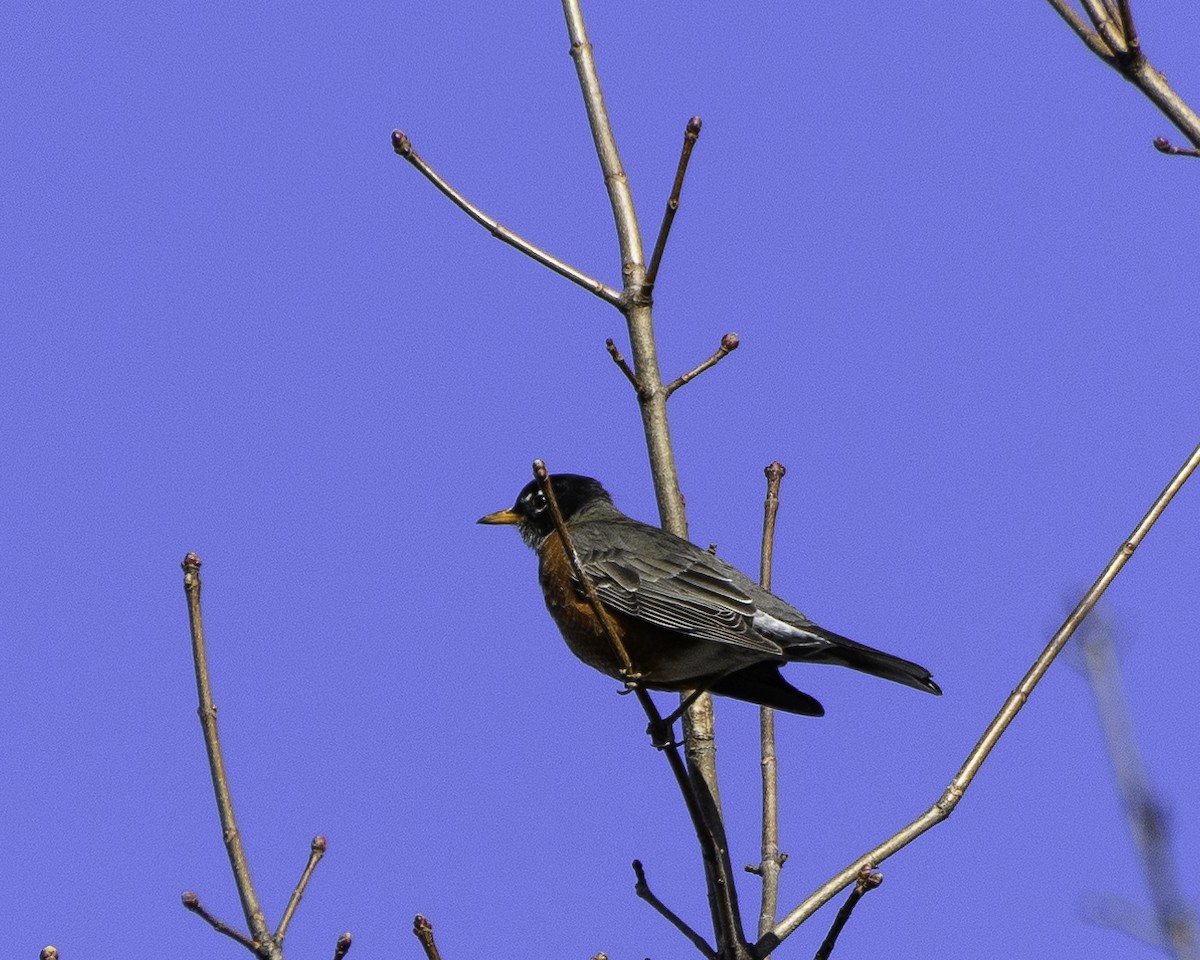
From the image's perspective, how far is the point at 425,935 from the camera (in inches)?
105

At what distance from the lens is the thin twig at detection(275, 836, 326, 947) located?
2.78 m

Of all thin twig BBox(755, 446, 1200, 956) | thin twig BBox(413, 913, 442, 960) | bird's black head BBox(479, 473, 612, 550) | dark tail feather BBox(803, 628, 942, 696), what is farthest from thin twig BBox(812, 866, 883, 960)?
bird's black head BBox(479, 473, 612, 550)

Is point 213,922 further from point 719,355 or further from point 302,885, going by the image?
point 719,355

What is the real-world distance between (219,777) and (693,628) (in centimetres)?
238

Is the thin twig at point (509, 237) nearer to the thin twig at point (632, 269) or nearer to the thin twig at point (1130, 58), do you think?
the thin twig at point (632, 269)

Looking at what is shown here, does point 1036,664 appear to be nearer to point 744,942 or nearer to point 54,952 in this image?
point 744,942

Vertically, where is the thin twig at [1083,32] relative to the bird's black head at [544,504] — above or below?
below

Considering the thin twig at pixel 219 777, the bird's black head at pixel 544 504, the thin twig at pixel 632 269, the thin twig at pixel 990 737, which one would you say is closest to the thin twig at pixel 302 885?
the thin twig at pixel 219 777

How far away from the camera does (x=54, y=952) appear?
8.45 ft

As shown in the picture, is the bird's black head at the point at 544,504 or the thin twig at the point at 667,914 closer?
the thin twig at the point at 667,914

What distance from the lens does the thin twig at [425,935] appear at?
→ 8.63 ft

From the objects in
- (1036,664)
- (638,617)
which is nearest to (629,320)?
(638,617)

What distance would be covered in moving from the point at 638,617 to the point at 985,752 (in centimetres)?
178

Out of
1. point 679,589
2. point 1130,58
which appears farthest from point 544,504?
point 1130,58
